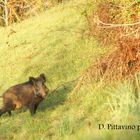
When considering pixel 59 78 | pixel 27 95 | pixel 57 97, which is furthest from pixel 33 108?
pixel 59 78

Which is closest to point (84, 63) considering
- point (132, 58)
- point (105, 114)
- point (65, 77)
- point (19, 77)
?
point (65, 77)

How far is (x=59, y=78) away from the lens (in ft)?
46.4

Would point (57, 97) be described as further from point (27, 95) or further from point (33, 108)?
point (33, 108)

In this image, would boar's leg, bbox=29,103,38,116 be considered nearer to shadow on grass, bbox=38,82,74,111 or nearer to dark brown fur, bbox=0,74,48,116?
dark brown fur, bbox=0,74,48,116

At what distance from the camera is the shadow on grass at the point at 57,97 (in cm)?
1203

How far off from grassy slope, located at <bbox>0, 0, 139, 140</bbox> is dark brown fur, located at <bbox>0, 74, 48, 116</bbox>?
206 mm

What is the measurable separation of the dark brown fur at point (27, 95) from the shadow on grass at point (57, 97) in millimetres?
363

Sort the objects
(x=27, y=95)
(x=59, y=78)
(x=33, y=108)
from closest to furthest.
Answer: (x=33, y=108), (x=27, y=95), (x=59, y=78)

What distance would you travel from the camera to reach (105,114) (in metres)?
9.95

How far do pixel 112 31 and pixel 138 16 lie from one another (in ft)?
4.08

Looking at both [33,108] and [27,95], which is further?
[27,95]

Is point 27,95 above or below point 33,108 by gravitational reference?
above

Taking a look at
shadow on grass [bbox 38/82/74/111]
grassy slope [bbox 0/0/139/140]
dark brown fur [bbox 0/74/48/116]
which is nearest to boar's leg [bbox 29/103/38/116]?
dark brown fur [bbox 0/74/48/116]

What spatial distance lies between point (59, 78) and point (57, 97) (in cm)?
163
